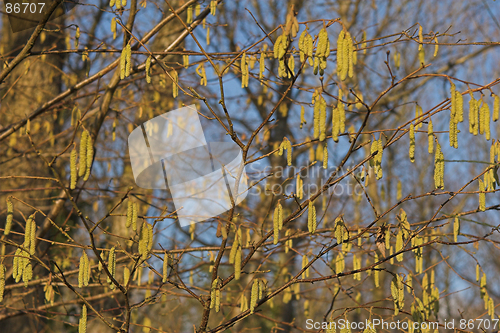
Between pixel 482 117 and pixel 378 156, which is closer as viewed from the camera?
pixel 482 117

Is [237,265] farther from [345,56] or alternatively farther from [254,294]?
[345,56]

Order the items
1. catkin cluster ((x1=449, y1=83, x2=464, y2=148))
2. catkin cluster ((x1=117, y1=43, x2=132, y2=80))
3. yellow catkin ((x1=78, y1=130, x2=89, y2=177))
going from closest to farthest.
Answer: yellow catkin ((x1=78, y1=130, x2=89, y2=177)) → catkin cluster ((x1=449, y1=83, x2=464, y2=148)) → catkin cluster ((x1=117, y1=43, x2=132, y2=80))

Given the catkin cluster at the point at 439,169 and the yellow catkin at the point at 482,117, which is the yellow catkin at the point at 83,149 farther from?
the yellow catkin at the point at 482,117

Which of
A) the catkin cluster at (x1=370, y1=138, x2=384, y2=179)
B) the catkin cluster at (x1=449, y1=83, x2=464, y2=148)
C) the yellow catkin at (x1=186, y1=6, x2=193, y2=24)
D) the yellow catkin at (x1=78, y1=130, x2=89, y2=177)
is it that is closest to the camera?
the yellow catkin at (x1=78, y1=130, x2=89, y2=177)

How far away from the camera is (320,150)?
136 inches

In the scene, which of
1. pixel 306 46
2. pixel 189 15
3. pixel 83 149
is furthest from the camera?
pixel 189 15

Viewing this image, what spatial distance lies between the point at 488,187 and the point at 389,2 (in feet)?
18.8

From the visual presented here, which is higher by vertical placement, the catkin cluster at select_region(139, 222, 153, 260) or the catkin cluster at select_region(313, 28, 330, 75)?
the catkin cluster at select_region(313, 28, 330, 75)

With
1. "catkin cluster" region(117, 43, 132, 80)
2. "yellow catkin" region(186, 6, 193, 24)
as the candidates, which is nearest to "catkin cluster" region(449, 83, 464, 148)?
"catkin cluster" region(117, 43, 132, 80)

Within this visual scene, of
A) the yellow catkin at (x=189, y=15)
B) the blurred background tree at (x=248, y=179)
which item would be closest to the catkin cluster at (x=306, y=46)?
the blurred background tree at (x=248, y=179)

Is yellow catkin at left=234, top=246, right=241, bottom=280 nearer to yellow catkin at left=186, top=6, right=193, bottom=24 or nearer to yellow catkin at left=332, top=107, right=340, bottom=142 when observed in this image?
yellow catkin at left=332, top=107, right=340, bottom=142

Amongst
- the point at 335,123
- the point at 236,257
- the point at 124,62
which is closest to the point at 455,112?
the point at 335,123

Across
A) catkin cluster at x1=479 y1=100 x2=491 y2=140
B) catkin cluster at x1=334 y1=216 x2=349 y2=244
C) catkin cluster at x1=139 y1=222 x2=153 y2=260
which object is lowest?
catkin cluster at x1=139 y1=222 x2=153 y2=260

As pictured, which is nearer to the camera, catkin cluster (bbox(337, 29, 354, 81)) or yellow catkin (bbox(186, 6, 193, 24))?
catkin cluster (bbox(337, 29, 354, 81))
